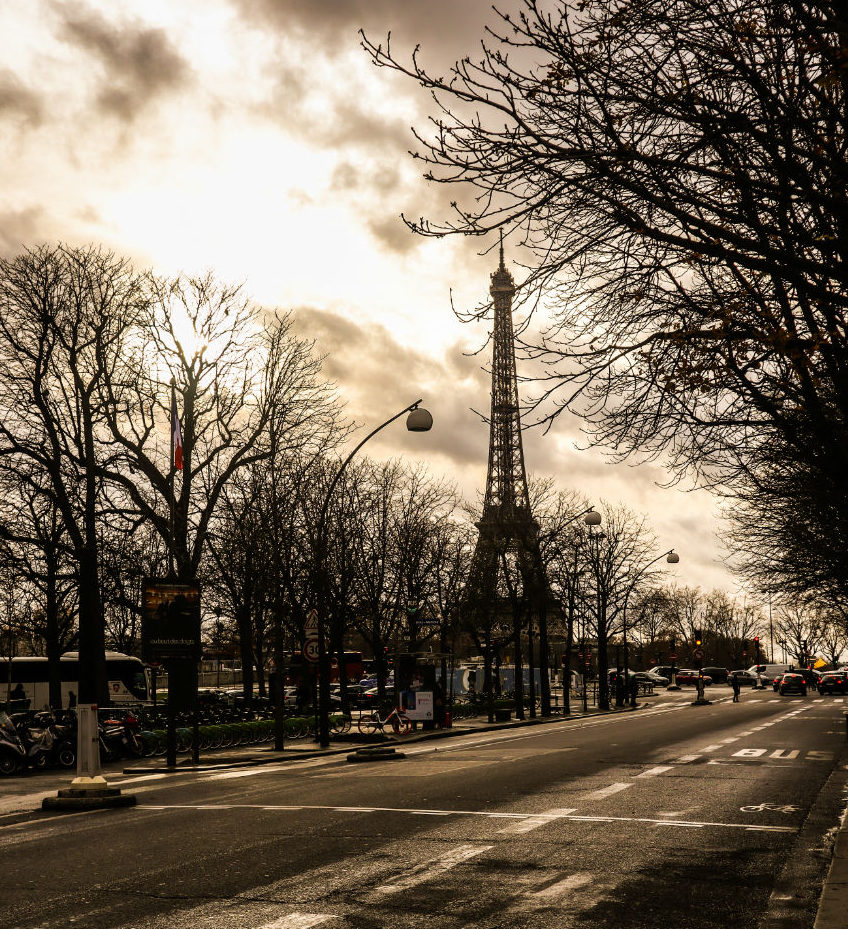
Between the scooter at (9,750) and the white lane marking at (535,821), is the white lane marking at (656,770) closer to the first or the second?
the white lane marking at (535,821)

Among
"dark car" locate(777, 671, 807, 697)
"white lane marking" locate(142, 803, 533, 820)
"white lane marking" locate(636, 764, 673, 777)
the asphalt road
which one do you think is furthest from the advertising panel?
"dark car" locate(777, 671, 807, 697)

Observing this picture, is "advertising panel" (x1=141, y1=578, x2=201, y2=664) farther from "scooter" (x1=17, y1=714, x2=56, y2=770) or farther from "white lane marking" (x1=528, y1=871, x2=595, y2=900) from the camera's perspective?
"white lane marking" (x1=528, y1=871, x2=595, y2=900)

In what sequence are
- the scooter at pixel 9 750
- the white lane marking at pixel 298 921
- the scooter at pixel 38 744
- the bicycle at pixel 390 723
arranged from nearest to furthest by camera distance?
the white lane marking at pixel 298 921 < the scooter at pixel 9 750 < the scooter at pixel 38 744 < the bicycle at pixel 390 723

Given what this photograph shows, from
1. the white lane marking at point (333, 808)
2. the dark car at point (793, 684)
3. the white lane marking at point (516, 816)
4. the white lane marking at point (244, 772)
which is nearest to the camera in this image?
the white lane marking at point (516, 816)

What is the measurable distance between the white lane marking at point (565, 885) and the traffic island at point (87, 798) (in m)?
8.49

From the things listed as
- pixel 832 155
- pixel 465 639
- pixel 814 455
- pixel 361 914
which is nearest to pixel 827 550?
pixel 814 455

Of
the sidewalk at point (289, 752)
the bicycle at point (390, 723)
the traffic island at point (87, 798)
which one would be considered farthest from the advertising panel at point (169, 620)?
the bicycle at point (390, 723)

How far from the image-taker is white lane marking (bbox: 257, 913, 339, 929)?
716 cm

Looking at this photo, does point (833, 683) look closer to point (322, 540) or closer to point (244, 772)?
point (322, 540)

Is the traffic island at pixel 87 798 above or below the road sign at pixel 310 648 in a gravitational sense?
below

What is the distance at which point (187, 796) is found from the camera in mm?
16672

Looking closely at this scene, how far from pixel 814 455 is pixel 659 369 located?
5.59m

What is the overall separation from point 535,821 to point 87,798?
6.58 meters

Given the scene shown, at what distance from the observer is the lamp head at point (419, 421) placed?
26859 mm
